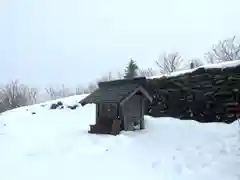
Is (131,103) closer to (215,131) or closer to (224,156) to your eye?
(215,131)

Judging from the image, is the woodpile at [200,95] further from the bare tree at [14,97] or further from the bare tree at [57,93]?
the bare tree at [57,93]

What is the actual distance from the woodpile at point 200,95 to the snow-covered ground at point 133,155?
3.87 feet

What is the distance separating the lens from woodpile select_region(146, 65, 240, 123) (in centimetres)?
1307

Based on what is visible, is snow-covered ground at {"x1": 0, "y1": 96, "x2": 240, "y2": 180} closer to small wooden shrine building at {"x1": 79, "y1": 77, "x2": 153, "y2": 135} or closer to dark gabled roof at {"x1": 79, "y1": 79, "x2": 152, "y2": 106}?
small wooden shrine building at {"x1": 79, "y1": 77, "x2": 153, "y2": 135}

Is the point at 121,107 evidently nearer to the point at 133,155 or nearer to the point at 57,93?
the point at 133,155

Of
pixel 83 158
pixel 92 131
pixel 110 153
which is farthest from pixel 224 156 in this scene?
pixel 92 131

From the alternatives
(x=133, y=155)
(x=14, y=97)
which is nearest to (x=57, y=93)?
(x=14, y=97)

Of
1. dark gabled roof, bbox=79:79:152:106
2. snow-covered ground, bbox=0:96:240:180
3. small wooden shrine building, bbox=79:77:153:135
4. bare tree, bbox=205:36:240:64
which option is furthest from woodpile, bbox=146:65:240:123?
bare tree, bbox=205:36:240:64

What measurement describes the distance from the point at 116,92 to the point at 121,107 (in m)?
0.81

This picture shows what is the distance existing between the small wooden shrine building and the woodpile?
283 cm

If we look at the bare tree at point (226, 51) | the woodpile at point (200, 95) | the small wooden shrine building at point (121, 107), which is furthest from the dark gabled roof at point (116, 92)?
the bare tree at point (226, 51)

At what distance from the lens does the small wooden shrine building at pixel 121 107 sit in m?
12.3

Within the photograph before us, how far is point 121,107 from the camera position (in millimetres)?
12414

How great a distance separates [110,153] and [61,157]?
1524mm
